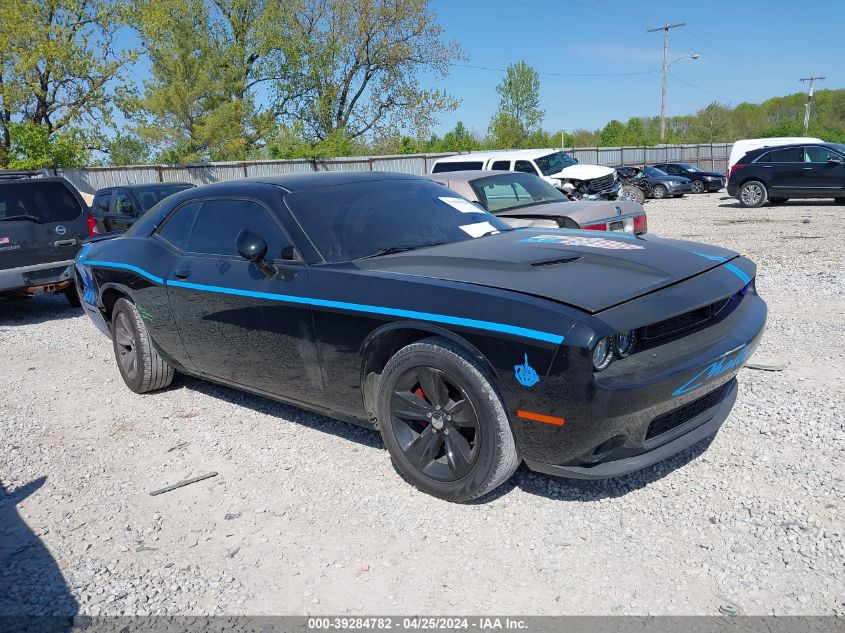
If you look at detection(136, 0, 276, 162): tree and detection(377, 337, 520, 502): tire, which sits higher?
detection(136, 0, 276, 162): tree

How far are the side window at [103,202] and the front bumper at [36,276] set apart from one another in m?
4.55

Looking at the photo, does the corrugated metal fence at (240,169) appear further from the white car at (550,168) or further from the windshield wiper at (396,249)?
the windshield wiper at (396,249)

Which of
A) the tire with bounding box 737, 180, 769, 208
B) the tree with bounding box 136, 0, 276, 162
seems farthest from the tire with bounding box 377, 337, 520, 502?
the tree with bounding box 136, 0, 276, 162

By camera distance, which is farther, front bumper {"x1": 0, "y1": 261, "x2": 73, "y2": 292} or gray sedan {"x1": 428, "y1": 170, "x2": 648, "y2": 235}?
front bumper {"x1": 0, "y1": 261, "x2": 73, "y2": 292}

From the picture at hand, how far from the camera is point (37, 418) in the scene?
199 inches

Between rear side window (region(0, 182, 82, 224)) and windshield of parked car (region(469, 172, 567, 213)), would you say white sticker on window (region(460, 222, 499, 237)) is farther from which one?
rear side window (region(0, 182, 82, 224))

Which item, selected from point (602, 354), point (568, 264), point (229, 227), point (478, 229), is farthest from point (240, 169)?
point (602, 354)

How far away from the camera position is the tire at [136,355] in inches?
206

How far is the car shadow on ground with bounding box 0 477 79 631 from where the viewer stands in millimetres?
2695

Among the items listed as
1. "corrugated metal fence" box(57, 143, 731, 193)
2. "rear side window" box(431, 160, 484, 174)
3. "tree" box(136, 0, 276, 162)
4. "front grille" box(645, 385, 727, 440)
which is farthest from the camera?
"tree" box(136, 0, 276, 162)

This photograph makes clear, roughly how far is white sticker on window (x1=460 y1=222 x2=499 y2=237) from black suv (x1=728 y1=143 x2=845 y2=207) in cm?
1551

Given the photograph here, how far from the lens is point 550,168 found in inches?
623

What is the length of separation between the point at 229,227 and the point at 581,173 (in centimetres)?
1285

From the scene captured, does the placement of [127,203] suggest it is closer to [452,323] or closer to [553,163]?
[553,163]
